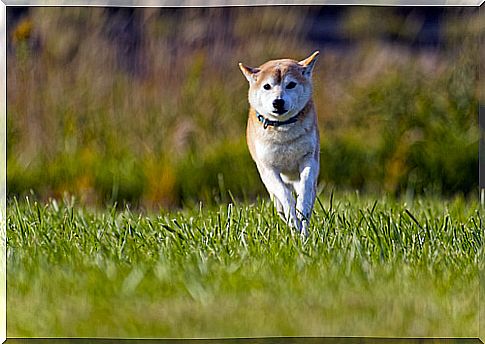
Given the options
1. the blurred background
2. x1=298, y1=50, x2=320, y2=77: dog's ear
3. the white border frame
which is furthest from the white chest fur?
the white border frame

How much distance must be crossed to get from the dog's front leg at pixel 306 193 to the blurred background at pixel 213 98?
1.55 ft

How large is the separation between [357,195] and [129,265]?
1.17 metres

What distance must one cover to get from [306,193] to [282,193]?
0.09 meters

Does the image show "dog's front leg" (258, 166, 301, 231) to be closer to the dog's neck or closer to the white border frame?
the dog's neck

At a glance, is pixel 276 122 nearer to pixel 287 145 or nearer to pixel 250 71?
pixel 287 145

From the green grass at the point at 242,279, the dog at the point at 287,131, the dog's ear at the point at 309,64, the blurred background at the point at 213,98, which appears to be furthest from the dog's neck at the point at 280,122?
the green grass at the point at 242,279

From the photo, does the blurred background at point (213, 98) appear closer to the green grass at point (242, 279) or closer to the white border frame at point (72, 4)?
the white border frame at point (72, 4)

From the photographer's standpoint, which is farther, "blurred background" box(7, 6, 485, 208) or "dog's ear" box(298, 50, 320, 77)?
"dog's ear" box(298, 50, 320, 77)

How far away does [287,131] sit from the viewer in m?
3.71

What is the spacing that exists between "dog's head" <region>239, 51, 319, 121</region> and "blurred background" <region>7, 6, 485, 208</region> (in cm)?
11

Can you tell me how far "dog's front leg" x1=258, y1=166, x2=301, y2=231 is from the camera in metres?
3.66

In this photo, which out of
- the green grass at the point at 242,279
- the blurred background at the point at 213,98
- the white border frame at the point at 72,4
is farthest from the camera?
the blurred background at the point at 213,98

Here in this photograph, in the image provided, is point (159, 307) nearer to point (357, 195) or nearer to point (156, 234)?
point (156, 234)

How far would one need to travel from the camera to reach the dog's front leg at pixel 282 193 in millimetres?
3664
